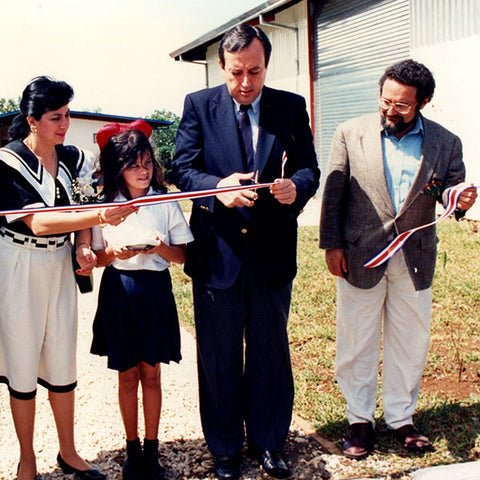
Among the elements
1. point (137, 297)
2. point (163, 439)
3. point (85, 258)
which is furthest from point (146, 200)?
point (163, 439)

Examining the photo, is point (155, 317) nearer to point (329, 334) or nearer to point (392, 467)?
point (392, 467)

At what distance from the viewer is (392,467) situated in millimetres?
3426

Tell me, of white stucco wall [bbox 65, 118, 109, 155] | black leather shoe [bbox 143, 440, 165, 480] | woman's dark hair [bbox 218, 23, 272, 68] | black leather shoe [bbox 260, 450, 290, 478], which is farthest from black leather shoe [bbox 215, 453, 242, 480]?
white stucco wall [bbox 65, 118, 109, 155]

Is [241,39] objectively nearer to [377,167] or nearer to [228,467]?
[377,167]

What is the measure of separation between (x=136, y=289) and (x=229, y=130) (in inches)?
39.2

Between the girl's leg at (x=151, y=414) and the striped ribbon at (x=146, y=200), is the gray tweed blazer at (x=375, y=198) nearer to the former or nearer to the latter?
the striped ribbon at (x=146, y=200)

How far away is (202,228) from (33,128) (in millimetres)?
1026

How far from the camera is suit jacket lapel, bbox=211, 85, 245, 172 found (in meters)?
3.25

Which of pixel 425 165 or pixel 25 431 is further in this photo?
pixel 425 165

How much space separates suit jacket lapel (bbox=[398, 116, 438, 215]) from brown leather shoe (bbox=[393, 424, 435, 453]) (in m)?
1.34

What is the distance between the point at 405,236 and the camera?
342 cm

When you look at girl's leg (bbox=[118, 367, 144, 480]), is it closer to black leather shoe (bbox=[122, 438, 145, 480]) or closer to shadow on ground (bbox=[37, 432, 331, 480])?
black leather shoe (bbox=[122, 438, 145, 480])

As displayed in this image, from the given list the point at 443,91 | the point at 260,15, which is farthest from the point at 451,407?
Answer: the point at 260,15

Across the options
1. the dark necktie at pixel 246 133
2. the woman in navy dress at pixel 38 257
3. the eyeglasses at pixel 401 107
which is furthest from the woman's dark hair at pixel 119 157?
the eyeglasses at pixel 401 107
